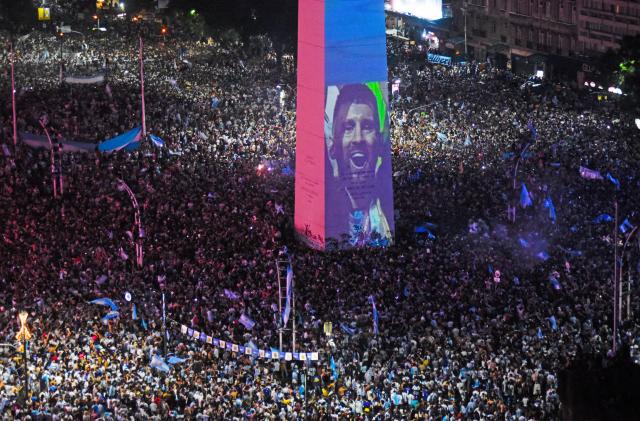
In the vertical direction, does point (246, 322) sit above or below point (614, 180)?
above

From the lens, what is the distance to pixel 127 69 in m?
82.1

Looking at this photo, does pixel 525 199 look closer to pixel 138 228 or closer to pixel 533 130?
pixel 533 130

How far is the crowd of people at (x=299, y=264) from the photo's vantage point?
119 feet

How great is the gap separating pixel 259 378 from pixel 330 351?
7.88 ft

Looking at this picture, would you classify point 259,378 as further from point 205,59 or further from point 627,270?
point 205,59

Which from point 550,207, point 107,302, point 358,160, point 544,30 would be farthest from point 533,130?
point 544,30

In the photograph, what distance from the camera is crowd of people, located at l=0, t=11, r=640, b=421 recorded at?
3631 centimetres

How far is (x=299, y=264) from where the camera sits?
4600 centimetres

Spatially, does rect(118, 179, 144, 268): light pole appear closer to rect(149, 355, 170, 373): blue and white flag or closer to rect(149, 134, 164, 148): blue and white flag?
rect(149, 355, 170, 373): blue and white flag

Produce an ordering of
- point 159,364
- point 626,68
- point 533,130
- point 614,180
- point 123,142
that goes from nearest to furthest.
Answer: point 159,364 < point 614,180 < point 123,142 < point 533,130 < point 626,68

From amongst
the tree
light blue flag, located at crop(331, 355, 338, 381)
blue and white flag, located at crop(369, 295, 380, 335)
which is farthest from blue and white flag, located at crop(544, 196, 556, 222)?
the tree

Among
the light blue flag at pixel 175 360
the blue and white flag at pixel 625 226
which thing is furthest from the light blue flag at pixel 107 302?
the blue and white flag at pixel 625 226

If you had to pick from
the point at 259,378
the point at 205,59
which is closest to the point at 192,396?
the point at 259,378

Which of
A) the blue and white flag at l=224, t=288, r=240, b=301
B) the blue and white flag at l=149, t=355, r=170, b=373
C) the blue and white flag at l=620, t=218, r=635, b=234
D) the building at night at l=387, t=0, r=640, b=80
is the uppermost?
the blue and white flag at l=149, t=355, r=170, b=373
